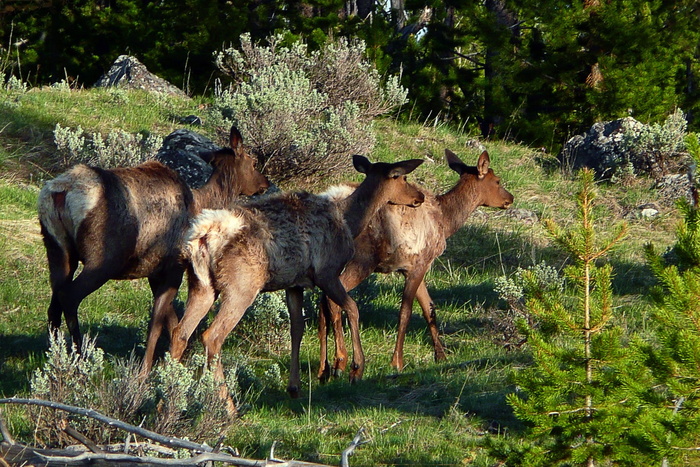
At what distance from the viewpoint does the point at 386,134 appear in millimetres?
18109

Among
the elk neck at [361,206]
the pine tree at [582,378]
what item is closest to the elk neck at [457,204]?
the elk neck at [361,206]

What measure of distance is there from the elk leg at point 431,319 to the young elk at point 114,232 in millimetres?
2600

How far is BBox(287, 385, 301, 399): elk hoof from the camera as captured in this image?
8.53 metres

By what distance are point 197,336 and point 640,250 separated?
7303 millimetres

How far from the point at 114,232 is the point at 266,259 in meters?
1.60

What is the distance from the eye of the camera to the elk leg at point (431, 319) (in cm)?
1007

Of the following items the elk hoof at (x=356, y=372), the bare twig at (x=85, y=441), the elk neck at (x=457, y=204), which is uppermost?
Result: the elk neck at (x=457, y=204)

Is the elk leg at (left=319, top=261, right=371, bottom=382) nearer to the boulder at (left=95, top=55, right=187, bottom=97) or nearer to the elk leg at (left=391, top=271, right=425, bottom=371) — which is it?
the elk leg at (left=391, top=271, right=425, bottom=371)

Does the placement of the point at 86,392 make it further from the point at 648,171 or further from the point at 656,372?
the point at 648,171

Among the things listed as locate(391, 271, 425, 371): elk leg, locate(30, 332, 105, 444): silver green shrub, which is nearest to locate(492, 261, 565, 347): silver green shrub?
locate(391, 271, 425, 371): elk leg

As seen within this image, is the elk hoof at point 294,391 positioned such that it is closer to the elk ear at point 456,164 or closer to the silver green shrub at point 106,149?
the elk ear at point 456,164

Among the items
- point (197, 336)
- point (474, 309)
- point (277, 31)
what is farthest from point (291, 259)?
point (277, 31)

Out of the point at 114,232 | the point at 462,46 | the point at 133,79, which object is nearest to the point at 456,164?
the point at 114,232

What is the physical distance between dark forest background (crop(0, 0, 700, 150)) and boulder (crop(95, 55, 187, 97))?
134 centimetres
